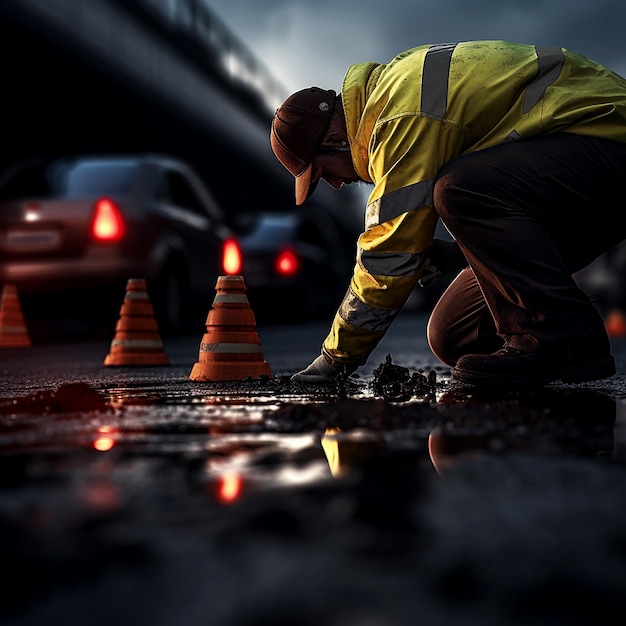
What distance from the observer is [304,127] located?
3.71 metres

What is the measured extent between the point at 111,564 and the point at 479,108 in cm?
251

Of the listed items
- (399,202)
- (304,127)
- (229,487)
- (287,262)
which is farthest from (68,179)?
(229,487)

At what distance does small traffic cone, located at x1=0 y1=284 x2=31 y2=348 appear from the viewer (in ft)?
24.9

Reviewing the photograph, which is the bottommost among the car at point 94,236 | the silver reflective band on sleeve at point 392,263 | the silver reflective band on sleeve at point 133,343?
the silver reflective band on sleeve at point 392,263

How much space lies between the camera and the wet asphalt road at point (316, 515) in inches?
47.4

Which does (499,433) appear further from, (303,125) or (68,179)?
(68,179)

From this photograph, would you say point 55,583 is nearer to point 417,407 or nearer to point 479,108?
point 417,407

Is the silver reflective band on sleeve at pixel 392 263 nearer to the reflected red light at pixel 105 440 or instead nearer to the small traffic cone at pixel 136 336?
the reflected red light at pixel 105 440

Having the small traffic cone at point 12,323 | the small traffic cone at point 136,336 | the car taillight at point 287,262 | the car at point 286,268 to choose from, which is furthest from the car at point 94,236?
the car taillight at point 287,262

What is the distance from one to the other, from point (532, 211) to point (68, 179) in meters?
5.43

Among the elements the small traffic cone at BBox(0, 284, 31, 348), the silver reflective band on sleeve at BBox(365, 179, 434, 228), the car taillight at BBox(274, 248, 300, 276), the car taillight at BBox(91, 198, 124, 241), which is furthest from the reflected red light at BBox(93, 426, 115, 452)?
the car taillight at BBox(274, 248, 300, 276)

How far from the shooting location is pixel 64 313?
27.3ft

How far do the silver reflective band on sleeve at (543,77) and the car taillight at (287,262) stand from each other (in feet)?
26.8

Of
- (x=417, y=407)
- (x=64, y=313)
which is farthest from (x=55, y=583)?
(x=64, y=313)
